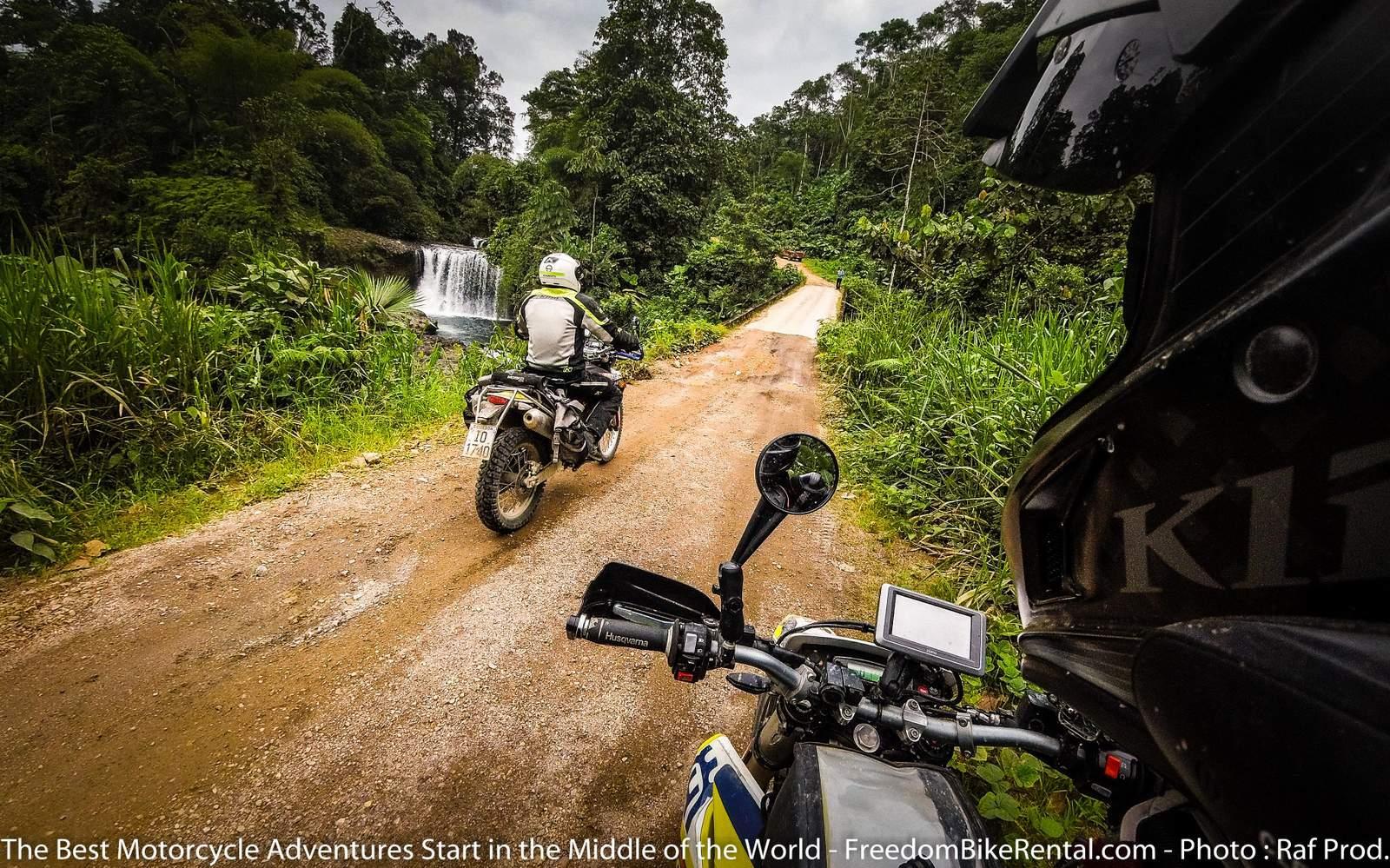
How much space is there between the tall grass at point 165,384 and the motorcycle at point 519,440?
72.5 inches

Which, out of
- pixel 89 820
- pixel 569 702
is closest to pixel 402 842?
pixel 569 702

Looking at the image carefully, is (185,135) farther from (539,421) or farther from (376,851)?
(376,851)

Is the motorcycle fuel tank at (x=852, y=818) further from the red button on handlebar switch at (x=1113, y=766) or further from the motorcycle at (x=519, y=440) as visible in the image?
the motorcycle at (x=519, y=440)

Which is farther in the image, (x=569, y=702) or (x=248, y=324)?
(x=248, y=324)

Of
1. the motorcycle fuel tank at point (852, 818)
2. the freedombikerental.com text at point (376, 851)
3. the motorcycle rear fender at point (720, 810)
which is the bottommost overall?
the freedombikerental.com text at point (376, 851)

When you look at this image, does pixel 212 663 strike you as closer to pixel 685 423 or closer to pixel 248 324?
pixel 248 324

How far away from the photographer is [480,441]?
3.53 meters

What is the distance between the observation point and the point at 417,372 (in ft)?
20.9

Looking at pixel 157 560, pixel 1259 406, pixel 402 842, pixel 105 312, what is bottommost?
pixel 402 842

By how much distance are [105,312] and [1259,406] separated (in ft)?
19.4

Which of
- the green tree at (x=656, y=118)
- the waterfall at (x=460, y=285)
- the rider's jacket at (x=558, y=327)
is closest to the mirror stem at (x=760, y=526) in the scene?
the rider's jacket at (x=558, y=327)

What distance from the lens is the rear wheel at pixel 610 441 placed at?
4926 mm

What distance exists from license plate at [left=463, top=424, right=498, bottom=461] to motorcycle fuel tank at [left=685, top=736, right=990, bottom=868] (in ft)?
9.25

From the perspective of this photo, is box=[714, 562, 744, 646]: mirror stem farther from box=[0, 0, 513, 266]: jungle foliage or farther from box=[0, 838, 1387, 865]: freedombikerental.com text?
box=[0, 0, 513, 266]: jungle foliage
